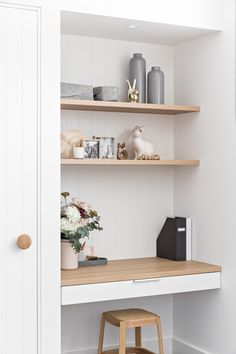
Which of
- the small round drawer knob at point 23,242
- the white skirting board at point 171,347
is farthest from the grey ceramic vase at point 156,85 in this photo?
the white skirting board at point 171,347

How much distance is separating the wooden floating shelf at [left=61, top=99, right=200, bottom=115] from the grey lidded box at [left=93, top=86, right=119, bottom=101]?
58 mm

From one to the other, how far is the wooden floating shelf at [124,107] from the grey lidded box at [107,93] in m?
0.06

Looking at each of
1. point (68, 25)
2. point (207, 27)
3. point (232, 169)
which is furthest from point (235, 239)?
point (68, 25)

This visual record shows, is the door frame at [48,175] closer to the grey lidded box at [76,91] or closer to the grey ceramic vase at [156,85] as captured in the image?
the grey lidded box at [76,91]

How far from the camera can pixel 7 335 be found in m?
3.28

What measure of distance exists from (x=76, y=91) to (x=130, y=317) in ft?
4.50

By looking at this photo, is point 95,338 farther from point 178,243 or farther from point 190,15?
point 190,15

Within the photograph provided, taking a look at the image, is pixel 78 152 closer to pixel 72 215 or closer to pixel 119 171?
pixel 72 215

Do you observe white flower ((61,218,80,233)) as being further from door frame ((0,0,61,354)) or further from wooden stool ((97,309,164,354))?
wooden stool ((97,309,164,354))

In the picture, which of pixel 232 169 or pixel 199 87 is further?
pixel 199 87

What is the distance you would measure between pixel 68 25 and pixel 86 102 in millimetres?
477

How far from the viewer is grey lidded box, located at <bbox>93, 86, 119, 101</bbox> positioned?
12.6ft

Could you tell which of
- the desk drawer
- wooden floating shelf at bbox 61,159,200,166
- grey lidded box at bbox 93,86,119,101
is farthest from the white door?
grey lidded box at bbox 93,86,119,101

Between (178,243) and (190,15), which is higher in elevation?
(190,15)
